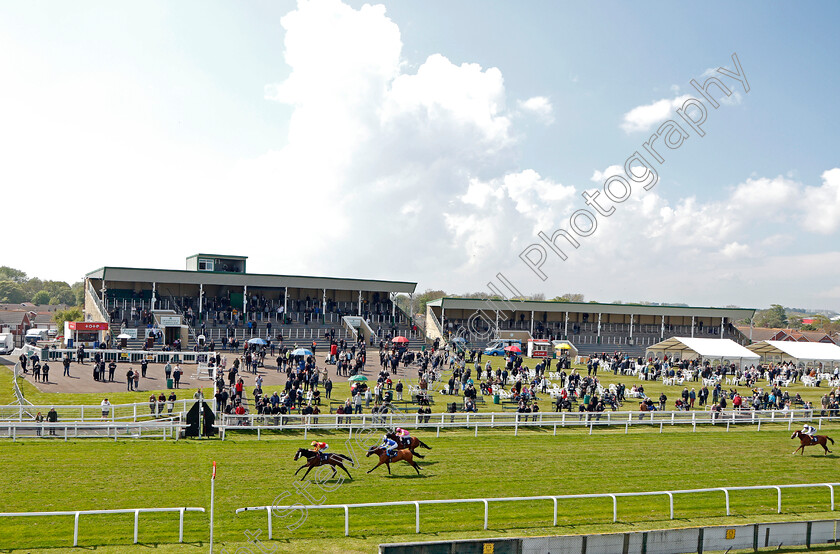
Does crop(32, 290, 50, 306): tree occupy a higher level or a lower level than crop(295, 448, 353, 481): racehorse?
higher

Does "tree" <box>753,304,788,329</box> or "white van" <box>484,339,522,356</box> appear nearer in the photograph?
"white van" <box>484,339,522,356</box>

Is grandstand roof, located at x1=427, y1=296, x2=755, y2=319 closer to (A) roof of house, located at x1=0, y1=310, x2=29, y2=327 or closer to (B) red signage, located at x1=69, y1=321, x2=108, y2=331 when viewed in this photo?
(B) red signage, located at x1=69, y1=321, x2=108, y2=331

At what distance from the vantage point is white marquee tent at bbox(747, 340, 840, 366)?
49.1 meters

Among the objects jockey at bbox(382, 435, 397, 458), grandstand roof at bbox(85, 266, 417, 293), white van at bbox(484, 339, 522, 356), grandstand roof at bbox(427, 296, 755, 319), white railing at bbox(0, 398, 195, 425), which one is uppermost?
grandstand roof at bbox(85, 266, 417, 293)

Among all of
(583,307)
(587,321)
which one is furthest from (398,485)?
(587,321)

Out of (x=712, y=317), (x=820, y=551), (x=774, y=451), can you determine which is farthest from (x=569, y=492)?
(x=712, y=317)

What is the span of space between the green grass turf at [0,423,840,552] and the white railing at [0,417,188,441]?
0.59m

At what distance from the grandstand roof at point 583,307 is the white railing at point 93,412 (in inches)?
1491

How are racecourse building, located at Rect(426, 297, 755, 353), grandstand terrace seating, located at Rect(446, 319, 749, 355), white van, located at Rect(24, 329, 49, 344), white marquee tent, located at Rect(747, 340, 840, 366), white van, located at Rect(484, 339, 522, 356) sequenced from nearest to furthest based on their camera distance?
white marquee tent, located at Rect(747, 340, 840, 366) → white van, located at Rect(484, 339, 522, 356) → white van, located at Rect(24, 329, 49, 344) → grandstand terrace seating, located at Rect(446, 319, 749, 355) → racecourse building, located at Rect(426, 297, 755, 353)

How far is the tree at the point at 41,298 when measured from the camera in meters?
161

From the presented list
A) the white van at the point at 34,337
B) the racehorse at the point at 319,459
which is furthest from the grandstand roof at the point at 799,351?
the white van at the point at 34,337

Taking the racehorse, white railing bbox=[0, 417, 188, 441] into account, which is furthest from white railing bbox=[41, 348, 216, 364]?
the racehorse

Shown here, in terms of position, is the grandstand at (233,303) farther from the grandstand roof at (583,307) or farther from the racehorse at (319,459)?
the racehorse at (319,459)

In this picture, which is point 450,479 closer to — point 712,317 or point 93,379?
point 93,379
